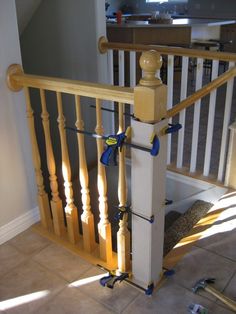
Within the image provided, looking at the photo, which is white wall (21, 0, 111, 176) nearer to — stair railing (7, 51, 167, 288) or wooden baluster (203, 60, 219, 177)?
wooden baluster (203, 60, 219, 177)

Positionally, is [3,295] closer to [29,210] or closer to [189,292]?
[29,210]

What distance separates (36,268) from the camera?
1791 mm

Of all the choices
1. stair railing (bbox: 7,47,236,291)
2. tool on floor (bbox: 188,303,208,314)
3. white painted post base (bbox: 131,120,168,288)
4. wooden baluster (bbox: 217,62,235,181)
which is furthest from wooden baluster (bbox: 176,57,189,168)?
tool on floor (bbox: 188,303,208,314)

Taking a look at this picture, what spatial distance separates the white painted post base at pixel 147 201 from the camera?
52.3 inches

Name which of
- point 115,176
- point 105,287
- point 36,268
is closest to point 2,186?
point 36,268

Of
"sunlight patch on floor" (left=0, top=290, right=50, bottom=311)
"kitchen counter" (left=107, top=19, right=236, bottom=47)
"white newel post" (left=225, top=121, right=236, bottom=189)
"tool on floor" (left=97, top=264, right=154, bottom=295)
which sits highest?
"kitchen counter" (left=107, top=19, right=236, bottom=47)

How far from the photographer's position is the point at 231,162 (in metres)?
2.38

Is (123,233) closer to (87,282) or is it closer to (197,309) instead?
(87,282)

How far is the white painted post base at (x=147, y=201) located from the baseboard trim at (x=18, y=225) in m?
0.79

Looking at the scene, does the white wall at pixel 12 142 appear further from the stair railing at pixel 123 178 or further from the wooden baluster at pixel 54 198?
the wooden baluster at pixel 54 198

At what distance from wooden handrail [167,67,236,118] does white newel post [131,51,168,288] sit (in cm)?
13

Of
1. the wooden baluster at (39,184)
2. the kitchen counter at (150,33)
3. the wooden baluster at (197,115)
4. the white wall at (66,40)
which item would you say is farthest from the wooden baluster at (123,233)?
the kitchen counter at (150,33)

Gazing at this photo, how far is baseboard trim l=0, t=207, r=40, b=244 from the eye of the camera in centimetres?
198

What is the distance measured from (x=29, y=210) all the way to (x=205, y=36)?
6314 mm
